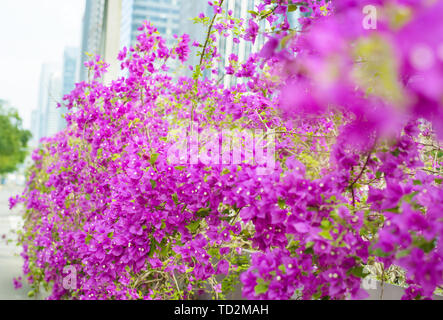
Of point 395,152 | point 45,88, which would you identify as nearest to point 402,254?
point 395,152

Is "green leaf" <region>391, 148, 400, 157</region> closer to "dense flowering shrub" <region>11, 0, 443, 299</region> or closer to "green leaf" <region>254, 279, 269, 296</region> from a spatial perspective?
"dense flowering shrub" <region>11, 0, 443, 299</region>

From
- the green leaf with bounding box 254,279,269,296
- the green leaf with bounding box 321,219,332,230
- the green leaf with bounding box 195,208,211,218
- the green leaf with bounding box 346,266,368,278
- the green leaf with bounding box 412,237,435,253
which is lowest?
the green leaf with bounding box 254,279,269,296

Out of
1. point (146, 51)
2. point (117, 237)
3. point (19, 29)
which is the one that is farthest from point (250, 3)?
point (19, 29)

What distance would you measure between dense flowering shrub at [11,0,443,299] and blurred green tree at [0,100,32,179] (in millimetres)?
Result: 15874

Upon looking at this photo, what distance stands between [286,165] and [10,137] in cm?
1809

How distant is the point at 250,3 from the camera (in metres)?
1.80

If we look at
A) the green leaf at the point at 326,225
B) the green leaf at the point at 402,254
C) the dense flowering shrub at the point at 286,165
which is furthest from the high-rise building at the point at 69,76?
the green leaf at the point at 402,254

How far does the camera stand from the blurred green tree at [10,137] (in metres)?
16.0

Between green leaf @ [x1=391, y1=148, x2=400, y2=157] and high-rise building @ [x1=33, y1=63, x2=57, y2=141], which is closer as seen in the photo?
green leaf @ [x1=391, y1=148, x2=400, y2=157]

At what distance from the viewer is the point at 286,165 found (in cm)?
91

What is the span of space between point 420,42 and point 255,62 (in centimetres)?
104

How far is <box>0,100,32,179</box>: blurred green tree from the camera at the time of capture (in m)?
16.0

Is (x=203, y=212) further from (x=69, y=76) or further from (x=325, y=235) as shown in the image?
(x=69, y=76)

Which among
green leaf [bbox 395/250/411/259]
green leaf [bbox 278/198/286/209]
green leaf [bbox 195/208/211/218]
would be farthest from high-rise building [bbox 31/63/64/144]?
green leaf [bbox 395/250/411/259]
